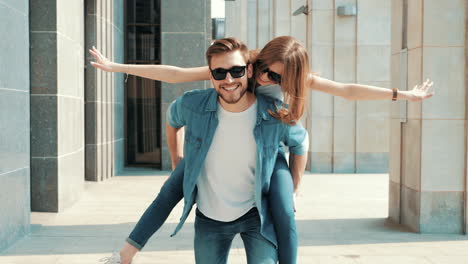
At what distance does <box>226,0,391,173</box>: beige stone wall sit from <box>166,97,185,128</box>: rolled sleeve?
1362 cm

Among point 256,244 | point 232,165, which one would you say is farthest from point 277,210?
point 232,165

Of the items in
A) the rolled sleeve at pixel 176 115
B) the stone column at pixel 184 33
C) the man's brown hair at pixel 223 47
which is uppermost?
the stone column at pixel 184 33

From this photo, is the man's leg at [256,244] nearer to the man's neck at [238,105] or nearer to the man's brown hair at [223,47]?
the man's neck at [238,105]

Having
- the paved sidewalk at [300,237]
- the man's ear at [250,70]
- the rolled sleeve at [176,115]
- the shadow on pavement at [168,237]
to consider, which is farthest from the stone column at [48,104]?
the man's ear at [250,70]

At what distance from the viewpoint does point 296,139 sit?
11.6ft

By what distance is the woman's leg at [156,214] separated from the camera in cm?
350

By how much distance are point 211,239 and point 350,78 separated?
14.1 meters

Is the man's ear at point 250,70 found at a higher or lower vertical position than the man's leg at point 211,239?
higher

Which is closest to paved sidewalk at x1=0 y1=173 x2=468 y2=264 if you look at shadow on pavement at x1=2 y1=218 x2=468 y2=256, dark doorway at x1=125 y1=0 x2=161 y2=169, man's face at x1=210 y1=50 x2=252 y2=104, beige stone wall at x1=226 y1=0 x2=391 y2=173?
shadow on pavement at x1=2 y1=218 x2=468 y2=256

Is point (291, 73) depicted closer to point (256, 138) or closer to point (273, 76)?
point (273, 76)

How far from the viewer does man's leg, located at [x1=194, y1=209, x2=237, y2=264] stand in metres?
3.53

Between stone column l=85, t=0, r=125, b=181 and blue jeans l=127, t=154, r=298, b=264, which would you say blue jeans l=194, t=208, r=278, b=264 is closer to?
blue jeans l=127, t=154, r=298, b=264

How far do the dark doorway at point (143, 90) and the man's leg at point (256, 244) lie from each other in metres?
14.1

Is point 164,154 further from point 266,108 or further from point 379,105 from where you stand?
point 266,108
